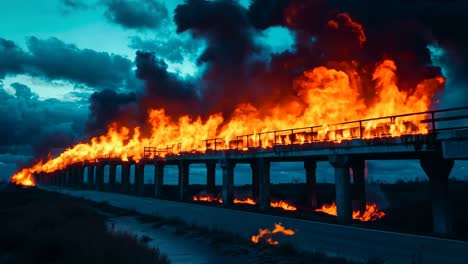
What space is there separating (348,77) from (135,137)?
56959mm

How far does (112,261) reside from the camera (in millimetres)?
13289

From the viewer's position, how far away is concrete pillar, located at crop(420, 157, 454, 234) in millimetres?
19828

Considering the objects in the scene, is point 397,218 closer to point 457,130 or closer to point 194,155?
point 457,130

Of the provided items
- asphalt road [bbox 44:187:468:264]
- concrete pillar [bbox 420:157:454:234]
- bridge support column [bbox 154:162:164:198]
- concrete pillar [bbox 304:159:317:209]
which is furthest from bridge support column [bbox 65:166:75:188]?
concrete pillar [bbox 420:157:454:234]

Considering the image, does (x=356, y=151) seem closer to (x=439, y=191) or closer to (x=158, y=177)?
(x=439, y=191)

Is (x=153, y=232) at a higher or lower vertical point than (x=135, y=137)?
lower

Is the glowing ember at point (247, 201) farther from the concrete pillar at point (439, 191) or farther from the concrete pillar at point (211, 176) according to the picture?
the concrete pillar at point (439, 191)

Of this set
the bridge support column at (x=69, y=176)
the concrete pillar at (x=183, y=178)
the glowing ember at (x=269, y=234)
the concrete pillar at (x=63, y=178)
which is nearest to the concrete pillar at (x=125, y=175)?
the concrete pillar at (x=183, y=178)

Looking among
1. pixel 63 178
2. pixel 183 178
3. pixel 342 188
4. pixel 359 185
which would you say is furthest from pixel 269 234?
pixel 63 178

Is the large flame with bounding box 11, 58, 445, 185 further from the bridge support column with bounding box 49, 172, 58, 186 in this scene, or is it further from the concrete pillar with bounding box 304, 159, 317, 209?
the bridge support column with bounding box 49, 172, 58, 186

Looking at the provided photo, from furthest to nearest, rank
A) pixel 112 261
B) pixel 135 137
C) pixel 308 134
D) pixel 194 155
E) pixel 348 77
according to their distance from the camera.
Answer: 1. pixel 135 137
2. pixel 194 155
3. pixel 348 77
4. pixel 308 134
5. pixel 112 261

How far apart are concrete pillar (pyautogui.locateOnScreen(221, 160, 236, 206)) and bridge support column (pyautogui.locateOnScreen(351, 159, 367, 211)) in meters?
11.2

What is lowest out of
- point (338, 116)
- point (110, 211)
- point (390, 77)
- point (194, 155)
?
point (110, 211)

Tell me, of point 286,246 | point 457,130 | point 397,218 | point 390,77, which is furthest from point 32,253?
point 390,77
